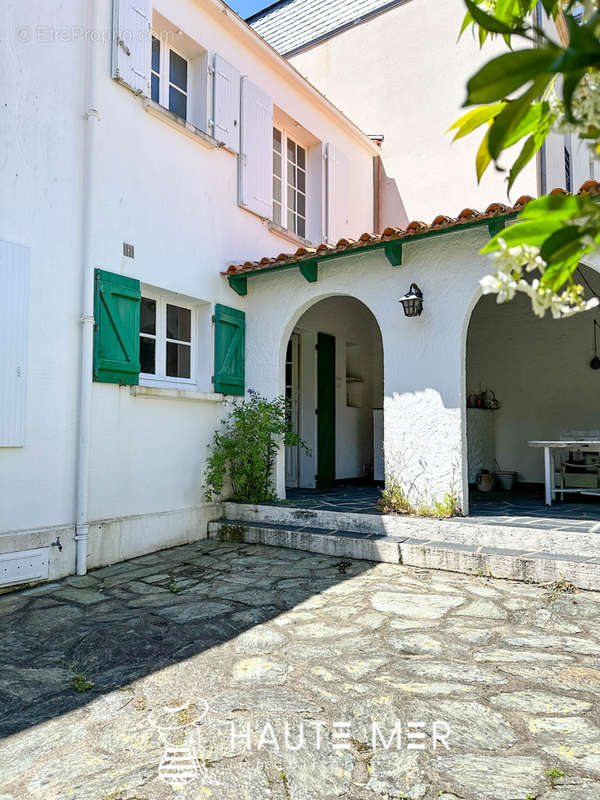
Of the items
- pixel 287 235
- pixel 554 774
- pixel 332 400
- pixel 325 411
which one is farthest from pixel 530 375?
pixel 554 774

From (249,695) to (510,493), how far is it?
6452 millimetres

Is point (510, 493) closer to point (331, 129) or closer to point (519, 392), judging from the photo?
point (519, 392)

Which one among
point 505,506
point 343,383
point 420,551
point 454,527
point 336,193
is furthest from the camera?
point 343,383

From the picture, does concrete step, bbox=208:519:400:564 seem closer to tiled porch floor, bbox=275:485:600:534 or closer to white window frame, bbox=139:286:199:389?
tiled porch floor, bbox=275:485:600:534

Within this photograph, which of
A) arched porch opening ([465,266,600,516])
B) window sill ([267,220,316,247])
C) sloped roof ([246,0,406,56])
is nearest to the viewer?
window sill ([267,220,316,247])

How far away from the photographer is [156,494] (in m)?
5.94

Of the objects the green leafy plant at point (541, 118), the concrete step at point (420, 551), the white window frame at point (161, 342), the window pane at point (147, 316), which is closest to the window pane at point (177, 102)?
the white window frame at point (161, 342)

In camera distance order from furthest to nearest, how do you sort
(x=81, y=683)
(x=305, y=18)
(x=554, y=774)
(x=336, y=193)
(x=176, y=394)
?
(x=305, y=18)
(x=336, y=193)
(x=176, y=394)
(x=81, y=683)
(x=554, y=774)

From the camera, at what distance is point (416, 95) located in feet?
31.8

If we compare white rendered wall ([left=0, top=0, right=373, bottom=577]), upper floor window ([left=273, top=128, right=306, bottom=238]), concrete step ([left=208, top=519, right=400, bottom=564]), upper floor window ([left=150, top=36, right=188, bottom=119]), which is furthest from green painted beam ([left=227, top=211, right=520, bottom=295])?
concrete step ([left=208, top=519, right=400, bottom=564])

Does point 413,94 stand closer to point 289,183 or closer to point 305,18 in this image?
point 289,183

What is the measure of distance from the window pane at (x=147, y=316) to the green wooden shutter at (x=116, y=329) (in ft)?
1.22

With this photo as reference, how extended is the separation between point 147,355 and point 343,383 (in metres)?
4.37

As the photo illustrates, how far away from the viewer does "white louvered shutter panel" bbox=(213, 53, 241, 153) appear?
6.80 metres
